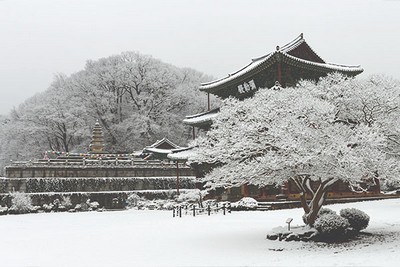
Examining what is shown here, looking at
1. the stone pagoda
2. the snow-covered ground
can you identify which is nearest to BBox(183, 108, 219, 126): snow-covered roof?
the snow-covered ground

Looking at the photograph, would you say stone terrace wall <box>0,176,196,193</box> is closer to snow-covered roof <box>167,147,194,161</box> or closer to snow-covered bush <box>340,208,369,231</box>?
snow-covered roof <box>167,147,194,161</box>

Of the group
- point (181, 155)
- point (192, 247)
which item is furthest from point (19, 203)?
point (192, 247)

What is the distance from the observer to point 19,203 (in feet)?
110

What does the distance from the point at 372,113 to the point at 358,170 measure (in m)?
3.30

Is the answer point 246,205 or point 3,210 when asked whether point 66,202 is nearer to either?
point 3,210

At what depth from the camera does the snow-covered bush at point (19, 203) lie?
109 ft

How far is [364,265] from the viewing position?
395 inches

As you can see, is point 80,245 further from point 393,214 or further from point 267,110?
point 393,214

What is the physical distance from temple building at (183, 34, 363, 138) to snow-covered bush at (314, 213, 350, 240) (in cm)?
1625

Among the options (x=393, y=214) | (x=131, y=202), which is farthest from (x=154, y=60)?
(x=393, y=214)

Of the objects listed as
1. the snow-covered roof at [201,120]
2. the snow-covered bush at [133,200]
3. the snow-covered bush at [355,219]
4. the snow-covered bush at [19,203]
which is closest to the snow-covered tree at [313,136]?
the snow-covered bush at [355,219]

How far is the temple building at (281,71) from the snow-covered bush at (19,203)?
52.7ft

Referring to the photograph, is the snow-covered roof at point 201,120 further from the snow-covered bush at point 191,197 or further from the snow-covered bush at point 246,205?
the snow-covered bush at point 246,205

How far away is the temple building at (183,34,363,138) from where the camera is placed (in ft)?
98.3
